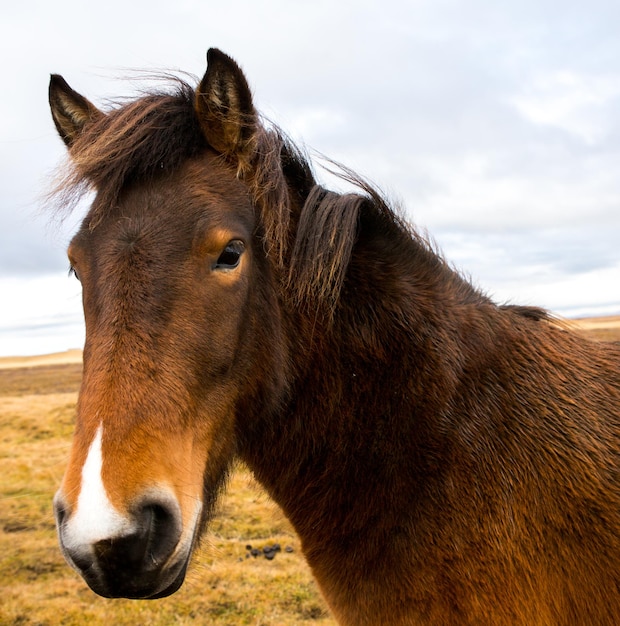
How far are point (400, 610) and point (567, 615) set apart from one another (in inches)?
28.7

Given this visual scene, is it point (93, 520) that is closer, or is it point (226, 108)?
point (93, 520)

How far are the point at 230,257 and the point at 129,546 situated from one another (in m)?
1.19

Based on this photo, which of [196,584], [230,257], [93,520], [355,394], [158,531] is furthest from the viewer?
[196,584]

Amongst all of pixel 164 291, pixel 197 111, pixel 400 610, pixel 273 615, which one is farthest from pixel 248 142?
pixel 273 615

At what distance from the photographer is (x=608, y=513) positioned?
219cm

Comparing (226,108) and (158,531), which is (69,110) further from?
(158,531)

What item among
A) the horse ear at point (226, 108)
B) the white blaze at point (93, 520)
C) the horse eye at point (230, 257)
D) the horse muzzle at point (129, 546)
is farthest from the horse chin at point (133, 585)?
the horse ear at point (226, 108)

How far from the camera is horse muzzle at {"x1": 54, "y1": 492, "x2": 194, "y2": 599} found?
5.13ft

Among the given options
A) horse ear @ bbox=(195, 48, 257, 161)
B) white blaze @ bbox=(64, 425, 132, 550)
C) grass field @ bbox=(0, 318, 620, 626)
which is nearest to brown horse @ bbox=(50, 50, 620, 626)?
horse ear @ bbox=(195, 48, 257, 161)

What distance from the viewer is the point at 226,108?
2455 millimetres

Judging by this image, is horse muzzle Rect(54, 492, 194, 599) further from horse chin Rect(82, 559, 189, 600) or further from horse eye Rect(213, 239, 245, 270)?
horse eye Rect(213, 239, 245, 270)

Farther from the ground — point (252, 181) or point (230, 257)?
point (252, 181)

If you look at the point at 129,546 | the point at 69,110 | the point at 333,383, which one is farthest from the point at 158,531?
the point at 69,110

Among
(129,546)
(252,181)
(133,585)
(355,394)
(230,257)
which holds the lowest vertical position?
(133,585)
